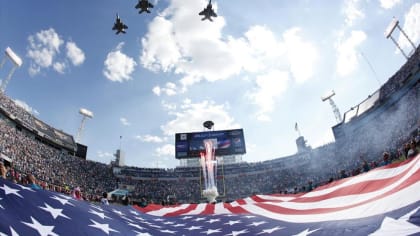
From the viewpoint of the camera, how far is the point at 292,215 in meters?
7.43

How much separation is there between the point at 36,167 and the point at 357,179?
34983mm

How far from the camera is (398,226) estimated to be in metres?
3.91

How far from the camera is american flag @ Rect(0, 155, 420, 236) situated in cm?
425

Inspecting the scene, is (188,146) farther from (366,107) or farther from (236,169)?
(366,107)

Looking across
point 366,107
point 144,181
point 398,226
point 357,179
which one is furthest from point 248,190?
point 398,226

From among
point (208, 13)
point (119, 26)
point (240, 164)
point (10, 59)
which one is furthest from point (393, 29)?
point (10, 59)

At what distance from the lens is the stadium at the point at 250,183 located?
A: 505 cm

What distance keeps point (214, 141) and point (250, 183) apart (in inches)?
566

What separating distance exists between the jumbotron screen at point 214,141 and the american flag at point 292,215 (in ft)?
89.4

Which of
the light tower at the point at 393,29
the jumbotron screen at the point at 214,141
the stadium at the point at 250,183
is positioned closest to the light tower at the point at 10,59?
the stadium at the point at 250,183

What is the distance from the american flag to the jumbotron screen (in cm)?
2726

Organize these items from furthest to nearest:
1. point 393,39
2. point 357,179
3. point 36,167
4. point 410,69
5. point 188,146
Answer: point 393,39, point 188,146, point 410,69, point 36,167, point 357,179

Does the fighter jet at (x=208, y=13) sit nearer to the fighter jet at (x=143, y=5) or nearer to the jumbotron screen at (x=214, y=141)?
the fighter jet at (x=143, y=5)

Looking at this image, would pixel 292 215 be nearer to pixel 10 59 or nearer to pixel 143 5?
pixel 143 5
